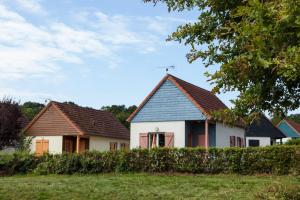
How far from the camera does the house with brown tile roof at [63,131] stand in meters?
33.3

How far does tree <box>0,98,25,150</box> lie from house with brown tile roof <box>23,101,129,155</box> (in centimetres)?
223

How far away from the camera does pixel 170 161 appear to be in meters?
21.5

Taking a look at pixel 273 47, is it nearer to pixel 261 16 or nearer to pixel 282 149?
pixel 261 16

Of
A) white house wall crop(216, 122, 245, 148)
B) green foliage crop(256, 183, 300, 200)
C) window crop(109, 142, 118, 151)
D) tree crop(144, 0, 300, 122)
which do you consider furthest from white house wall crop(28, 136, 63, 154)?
tree crop(144, 0, 300, 122)

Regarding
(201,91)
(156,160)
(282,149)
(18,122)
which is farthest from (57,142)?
(282,149)

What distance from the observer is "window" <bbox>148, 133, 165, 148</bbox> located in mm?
29562

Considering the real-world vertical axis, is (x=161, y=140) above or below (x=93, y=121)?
below

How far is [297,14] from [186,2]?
12.9ft

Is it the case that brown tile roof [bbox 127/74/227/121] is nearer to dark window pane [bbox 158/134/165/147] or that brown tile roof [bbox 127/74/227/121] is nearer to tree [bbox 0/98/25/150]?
dark window pane [bbox 158/134/165/147]

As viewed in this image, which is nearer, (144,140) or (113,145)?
(144,140)

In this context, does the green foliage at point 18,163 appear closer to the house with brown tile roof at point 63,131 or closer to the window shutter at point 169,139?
the house with brown tile roof at point 63,131

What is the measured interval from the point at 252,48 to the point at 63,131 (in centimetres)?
2840

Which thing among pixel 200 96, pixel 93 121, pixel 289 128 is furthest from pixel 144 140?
pixel 289 128

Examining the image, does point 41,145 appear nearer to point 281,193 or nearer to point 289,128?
point 281,193
